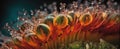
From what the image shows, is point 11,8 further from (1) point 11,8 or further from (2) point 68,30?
(2) point 68,30

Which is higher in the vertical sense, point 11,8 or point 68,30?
point 11,8

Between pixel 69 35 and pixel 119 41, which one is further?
pixel 119 41

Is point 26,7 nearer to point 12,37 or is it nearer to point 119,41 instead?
point 12,37

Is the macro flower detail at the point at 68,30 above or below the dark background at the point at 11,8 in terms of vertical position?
below

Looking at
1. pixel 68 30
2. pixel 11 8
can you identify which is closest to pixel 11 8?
pixel 11 8

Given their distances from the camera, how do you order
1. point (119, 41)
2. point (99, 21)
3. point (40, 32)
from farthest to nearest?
point (119, 41) → point (99, 21) → point (40, 32)

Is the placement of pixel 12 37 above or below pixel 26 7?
below

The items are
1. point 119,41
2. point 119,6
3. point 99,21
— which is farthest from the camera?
point 119,6

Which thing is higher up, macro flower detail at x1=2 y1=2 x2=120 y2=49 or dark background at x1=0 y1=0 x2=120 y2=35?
dark background at x1=0 y1=0 x2=120 y2=35

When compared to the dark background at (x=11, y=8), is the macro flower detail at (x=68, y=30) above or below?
below

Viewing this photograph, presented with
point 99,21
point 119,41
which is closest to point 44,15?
point 99,21

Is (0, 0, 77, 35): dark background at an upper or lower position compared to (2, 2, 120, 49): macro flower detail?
upper
